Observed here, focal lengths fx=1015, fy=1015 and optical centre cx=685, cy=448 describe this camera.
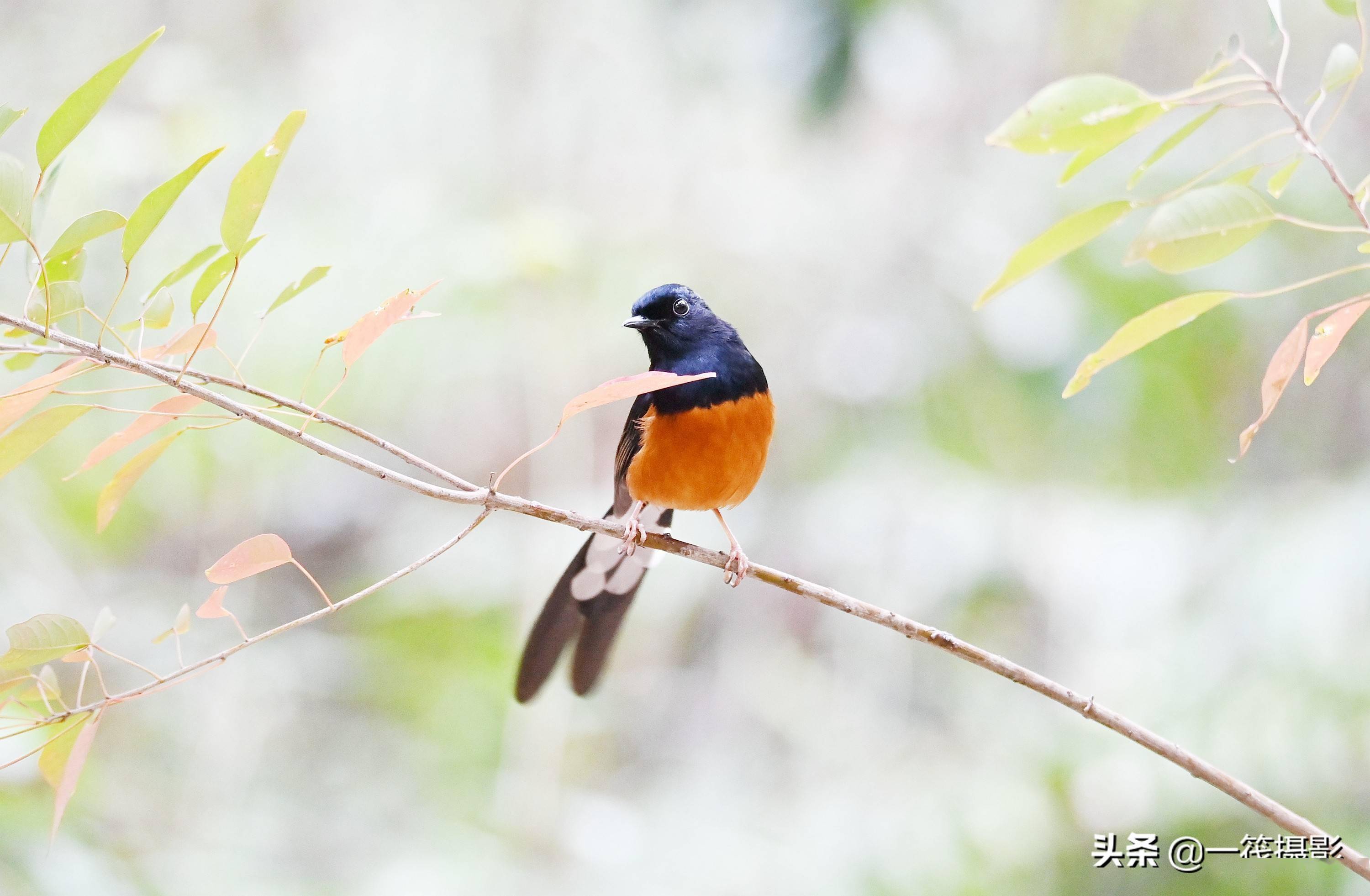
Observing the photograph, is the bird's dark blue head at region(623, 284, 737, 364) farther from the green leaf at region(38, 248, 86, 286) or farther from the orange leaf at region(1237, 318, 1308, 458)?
the orange leaf at region(1237, 318, 1308, 458)

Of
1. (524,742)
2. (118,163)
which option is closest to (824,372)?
(524,742)

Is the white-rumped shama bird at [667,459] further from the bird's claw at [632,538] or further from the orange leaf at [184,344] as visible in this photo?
the orange leaf at [184,344]

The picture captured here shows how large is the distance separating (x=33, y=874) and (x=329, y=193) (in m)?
4.27

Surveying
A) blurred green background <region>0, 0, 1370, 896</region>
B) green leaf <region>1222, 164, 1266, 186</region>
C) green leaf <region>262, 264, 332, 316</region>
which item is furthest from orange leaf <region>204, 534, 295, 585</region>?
blurred green background <region>0, 0, 1370, 896</region>

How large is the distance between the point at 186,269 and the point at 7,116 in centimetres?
24

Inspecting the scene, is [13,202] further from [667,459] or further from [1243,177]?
[667,459]

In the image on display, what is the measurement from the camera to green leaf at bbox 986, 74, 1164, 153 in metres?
0.83

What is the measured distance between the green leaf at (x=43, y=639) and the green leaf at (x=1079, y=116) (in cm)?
100

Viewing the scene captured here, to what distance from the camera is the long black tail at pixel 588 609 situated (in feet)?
7.20

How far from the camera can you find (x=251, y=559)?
1.11 m

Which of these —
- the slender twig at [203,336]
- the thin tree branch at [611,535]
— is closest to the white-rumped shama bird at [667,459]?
the thin tree branch at [611,535]

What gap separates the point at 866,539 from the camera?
4496 mm

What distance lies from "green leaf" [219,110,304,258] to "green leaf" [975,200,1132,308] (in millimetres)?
653

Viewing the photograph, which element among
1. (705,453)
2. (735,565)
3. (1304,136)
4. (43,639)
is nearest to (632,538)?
(735,565)
